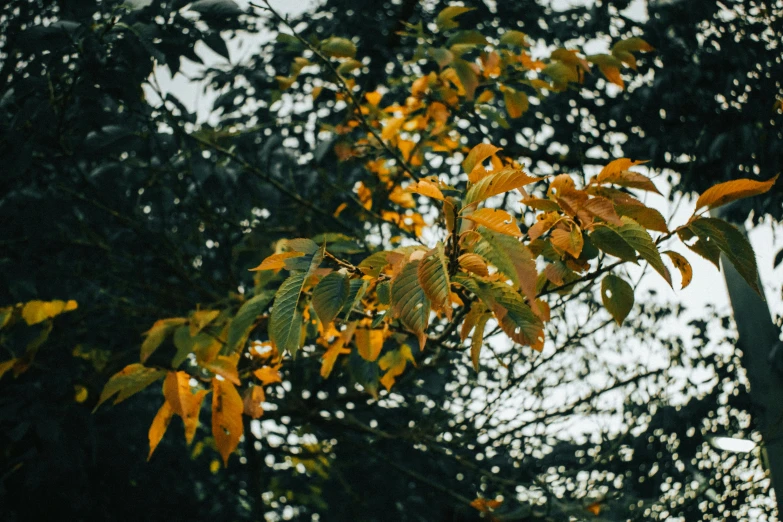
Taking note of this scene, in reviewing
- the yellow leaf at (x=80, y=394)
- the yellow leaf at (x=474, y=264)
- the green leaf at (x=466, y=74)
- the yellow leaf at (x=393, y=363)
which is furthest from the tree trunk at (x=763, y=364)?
the yellow leaf at (x=80, y=394)

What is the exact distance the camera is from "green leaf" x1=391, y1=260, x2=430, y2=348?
99cm

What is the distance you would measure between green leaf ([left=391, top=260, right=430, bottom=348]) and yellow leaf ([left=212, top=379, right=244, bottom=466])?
24.3 inches

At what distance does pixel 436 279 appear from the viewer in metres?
0.95

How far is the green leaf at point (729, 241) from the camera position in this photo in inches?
40.0

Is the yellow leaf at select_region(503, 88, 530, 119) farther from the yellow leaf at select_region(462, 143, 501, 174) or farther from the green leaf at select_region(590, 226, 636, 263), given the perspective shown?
the green leaf at select_region(590, 226, 636, 263)

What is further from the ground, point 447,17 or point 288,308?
point 447,17

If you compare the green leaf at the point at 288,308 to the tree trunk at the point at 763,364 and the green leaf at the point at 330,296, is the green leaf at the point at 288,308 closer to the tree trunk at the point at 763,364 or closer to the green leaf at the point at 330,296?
the green leaf at the point at 330,296

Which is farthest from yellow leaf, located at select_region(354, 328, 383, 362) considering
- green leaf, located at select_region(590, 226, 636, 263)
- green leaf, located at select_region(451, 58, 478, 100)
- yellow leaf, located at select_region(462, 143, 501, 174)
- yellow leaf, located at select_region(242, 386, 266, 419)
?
green leaf, located at select_region(451, 58, 478, 100)

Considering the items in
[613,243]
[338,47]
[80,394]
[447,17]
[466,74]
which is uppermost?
[447,17]

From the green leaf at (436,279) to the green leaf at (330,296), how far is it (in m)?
0.19

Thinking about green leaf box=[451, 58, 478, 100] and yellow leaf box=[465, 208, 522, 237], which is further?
green leaf box=[451, 58, 478, 100]

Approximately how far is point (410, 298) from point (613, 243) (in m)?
0.35

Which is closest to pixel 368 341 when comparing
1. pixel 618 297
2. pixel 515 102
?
pixel 618 297

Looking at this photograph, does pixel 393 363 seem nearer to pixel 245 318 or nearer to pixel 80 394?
pixel 245 318
